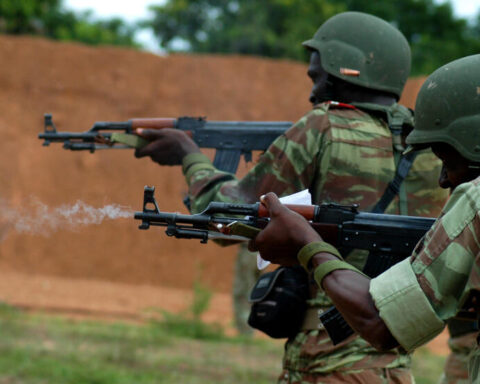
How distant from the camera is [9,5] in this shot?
1912cm

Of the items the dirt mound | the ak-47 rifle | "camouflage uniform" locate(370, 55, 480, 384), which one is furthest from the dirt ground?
"camouflage uniform" locate(370, 55, 480, 384)

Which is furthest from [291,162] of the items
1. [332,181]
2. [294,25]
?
[294,25]

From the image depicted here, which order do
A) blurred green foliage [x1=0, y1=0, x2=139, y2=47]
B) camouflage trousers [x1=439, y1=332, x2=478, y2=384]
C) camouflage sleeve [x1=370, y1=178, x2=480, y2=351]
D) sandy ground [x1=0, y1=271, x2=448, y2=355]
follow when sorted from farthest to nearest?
blurred green foliage [x1=0, y1=0, x2=139, y2=47], sandy ground [x1=0, y1=271, x2=448, y2=355], camouflage trousers [x1=439, y1=332, x2=478, y2=384], camouflage sleeve [x1=370, y1=178, x2=480, y2=351]

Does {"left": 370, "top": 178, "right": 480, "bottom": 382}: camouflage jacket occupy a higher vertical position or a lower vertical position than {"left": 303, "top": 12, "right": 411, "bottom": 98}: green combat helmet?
lower

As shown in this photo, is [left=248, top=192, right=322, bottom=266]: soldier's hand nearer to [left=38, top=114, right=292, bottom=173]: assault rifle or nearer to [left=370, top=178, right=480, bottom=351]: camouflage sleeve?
[left=370, top=178, right=480, bottom=351]: camouflage sleeve

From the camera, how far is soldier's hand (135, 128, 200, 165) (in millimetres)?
3381

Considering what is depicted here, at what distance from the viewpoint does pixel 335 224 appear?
7.54 feet

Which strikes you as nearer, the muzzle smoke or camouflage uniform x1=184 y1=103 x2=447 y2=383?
the muzzle smoke

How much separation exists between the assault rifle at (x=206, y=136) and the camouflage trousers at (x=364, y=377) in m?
1.15

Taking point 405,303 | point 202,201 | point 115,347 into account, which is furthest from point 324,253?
point 115,347

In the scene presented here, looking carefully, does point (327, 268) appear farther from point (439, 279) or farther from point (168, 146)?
point (168, 146)

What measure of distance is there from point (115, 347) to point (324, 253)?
5493 mm

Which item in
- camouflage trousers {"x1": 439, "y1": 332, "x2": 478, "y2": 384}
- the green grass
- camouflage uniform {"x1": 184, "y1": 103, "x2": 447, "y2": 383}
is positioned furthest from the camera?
the green grass

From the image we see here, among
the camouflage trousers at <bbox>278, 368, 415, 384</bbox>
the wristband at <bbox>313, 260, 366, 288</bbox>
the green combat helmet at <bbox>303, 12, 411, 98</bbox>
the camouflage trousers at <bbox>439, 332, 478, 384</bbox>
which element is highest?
the green combat helmet at <bbox>303, 12, 411, 98</bbox>
